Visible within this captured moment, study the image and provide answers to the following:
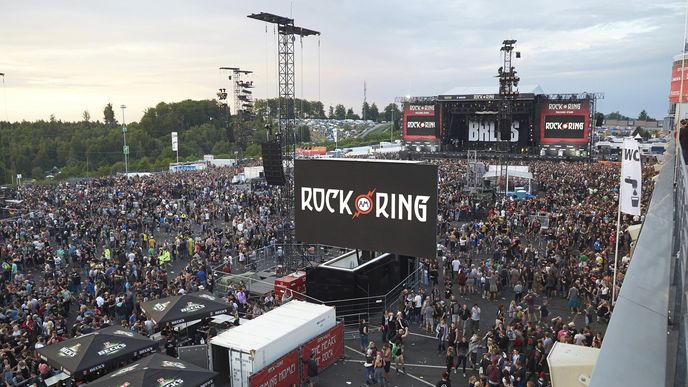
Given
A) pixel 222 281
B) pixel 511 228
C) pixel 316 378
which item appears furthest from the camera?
pixel 511 228

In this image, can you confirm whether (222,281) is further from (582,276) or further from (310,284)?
(582,276)

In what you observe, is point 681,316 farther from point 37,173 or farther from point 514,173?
point 37,173

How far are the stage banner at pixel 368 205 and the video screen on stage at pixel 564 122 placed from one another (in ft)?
150

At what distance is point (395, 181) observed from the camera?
48.2 feet

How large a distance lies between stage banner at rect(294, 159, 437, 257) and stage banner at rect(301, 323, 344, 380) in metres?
3.03

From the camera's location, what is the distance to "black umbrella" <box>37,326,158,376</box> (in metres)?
10.3

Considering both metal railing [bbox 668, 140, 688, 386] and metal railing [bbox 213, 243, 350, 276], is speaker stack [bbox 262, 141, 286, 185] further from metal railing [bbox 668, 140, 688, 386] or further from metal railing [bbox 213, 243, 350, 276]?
metal railing [bbox 668, 140, 688, 386]

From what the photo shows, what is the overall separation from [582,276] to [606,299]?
89.1 inches

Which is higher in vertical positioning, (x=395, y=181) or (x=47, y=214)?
(x=395, y=181)

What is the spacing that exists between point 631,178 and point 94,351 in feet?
43.2

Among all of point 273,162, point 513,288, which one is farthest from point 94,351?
point 273,162

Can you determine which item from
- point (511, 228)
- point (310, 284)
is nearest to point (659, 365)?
point (310, 284)

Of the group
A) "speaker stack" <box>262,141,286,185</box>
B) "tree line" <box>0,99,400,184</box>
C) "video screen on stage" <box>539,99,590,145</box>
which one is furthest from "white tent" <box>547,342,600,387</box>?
"tree line" <box>0,99,400,184</box>

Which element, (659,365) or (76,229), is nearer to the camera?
(659,365)
